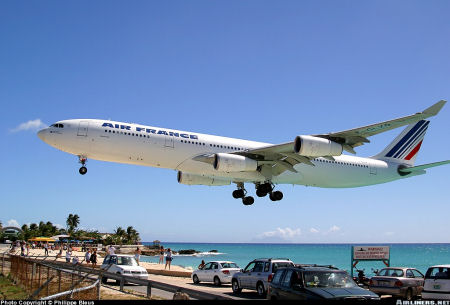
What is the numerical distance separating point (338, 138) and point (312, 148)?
7.36 ft

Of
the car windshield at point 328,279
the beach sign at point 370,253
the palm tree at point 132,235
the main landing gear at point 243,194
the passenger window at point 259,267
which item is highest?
the main landing gear at point 243,194

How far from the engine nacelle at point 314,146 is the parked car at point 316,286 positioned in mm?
14262

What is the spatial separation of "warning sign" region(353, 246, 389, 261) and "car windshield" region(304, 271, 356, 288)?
13767 millimetres

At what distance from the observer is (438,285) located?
50.1 ft

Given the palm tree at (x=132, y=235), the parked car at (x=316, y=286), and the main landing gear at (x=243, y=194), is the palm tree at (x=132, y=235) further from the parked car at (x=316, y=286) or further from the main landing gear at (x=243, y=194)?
the parked car at (x=316, y=286)

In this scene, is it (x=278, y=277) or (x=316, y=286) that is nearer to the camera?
(x=316, y=286)

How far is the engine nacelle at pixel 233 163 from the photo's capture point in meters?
28.5

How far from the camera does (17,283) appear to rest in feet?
74.3

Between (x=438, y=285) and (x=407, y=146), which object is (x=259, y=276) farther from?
(x=407, y=146)

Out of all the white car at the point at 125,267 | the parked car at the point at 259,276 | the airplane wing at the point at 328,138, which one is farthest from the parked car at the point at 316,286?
the airplane wing at the point at 328,138

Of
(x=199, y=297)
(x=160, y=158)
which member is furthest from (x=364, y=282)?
(x=199, y=297)

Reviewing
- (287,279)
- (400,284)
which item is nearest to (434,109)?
(400,284)

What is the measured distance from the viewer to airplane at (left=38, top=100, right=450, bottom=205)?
27.4 m

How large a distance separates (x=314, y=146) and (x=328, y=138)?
158cm
